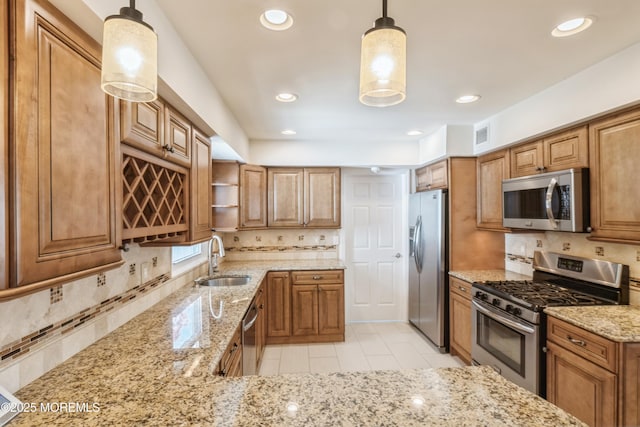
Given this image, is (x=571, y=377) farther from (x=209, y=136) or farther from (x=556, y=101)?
(x=209, y=136)

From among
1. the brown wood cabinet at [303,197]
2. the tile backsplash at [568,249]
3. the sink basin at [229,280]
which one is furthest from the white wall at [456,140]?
the sink basin at [229,280]

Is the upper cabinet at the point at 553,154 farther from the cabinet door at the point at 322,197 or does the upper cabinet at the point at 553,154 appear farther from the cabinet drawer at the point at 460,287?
the cabinet door at the point at 322,197

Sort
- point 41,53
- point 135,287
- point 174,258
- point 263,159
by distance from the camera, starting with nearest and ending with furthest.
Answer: point 41,53 → point 135,287 → point 174,258 → point 263,159

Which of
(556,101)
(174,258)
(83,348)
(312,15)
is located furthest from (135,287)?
(556,101)

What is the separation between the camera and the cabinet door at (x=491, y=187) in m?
3.08

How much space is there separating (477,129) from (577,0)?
197 cm

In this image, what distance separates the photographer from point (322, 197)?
4098mm

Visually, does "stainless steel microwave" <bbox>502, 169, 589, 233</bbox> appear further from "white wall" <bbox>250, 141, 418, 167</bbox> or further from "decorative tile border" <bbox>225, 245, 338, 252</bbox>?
"decorative tile border" <bbox>225, 245, 338, 252</bbox>

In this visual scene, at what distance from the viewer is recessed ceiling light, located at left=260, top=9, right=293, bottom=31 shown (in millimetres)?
1501

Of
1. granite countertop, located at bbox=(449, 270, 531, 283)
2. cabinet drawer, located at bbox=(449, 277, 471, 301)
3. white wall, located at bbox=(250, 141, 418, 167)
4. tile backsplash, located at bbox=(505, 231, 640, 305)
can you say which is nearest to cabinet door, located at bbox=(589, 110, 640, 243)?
tile backsplash, located at bbox=(505, 231, 640, 305)

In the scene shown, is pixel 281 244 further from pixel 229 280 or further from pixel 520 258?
pixel 520 258

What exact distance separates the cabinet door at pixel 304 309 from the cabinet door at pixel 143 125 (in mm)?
2509

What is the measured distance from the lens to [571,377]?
194cm

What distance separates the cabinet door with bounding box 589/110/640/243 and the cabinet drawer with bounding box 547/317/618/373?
64 cm
